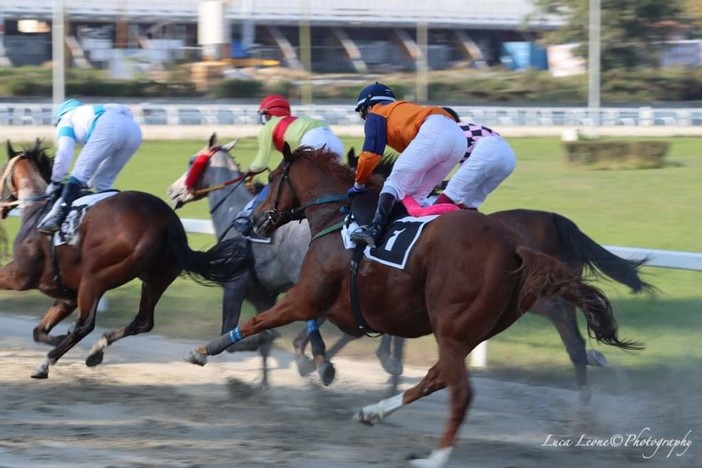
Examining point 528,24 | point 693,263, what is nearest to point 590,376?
point 693,263

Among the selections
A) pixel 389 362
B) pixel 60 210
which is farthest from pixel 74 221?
pixel 389 362

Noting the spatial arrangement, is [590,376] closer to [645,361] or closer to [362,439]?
[645,361]

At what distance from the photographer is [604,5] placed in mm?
45688

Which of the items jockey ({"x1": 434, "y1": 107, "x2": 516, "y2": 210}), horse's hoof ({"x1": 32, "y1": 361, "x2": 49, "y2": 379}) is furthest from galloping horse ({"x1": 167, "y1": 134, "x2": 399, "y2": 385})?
horse's hoof ({"x1": 32, "y1": 361, "x2": 49, "y2": 379})

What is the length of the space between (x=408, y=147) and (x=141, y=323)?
261 centimetres

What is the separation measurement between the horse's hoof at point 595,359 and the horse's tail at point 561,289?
4.56 feet

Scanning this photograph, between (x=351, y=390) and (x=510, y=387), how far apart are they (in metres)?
1.02

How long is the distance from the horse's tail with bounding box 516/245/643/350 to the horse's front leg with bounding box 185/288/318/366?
1232 mm

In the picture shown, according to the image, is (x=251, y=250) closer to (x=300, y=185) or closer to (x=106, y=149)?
(x=106, y=149)

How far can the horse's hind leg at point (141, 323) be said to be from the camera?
7.54m

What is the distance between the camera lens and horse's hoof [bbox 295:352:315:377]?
7.36 metres

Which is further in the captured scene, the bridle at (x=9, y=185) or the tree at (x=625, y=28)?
the tree at (x=625, y=28)

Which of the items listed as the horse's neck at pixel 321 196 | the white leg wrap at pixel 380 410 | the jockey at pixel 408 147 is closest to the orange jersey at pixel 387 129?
the jockey at pixel 408 147

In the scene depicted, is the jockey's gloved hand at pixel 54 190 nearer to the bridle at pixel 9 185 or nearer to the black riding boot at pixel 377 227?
the bridle at pixel 9 185
